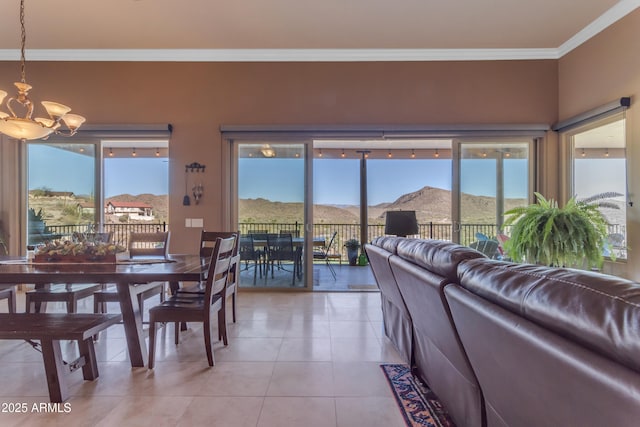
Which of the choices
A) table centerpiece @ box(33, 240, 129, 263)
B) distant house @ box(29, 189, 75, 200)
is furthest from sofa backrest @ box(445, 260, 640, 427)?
distant house @ box(29, 189, 75, 200)

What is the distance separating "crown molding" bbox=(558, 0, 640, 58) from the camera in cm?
345

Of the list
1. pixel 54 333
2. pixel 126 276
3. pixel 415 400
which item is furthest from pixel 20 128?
pixel 415 400

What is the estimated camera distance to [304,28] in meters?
3.93

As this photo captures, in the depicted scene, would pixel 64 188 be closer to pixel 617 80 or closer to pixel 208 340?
pixel 208 340

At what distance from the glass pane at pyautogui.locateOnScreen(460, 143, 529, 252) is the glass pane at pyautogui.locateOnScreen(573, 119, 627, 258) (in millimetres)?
618

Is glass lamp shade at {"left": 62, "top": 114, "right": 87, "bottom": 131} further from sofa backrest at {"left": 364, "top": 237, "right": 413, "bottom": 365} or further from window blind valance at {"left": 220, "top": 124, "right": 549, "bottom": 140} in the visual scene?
sofa backrest at {"left": 364, "top": 237, "right": 413, "bottom": 365}

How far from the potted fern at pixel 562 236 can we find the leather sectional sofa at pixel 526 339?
220 cm

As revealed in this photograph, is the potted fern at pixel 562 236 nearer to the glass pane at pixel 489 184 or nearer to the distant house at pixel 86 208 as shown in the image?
the glass pane at pixel 489 184

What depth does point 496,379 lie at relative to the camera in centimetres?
109

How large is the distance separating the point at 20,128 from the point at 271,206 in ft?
9.21

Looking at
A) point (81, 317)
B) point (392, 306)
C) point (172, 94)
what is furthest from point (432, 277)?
point (172, 94)

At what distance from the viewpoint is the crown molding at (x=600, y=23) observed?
3.45 meters

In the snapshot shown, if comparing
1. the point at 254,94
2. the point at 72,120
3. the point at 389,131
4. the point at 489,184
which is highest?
the point at 254,94

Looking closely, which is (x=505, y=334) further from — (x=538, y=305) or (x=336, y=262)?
(x=336, y=262)
